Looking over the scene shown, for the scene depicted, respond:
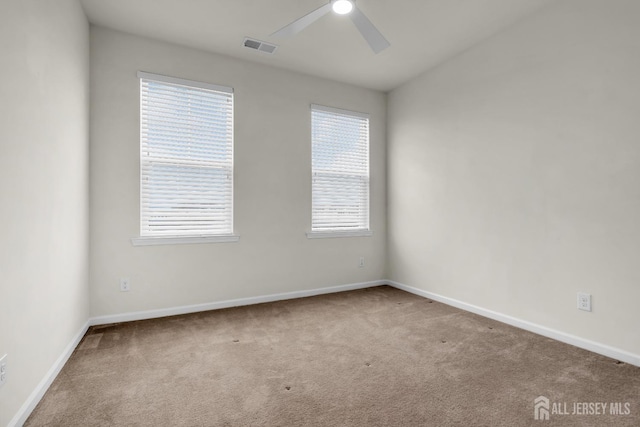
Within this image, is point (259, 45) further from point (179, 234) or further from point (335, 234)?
point (335, 234)

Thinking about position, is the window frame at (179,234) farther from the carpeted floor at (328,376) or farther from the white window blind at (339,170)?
the white window blind at (339,170)

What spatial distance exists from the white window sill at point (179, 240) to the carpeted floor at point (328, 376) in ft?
2.51

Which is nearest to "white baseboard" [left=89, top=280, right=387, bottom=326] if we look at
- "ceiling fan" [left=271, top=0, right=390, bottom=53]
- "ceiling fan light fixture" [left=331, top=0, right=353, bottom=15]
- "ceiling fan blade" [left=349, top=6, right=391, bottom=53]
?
"ceiling fan" [left=271, top=0, right=390, bottom=53]

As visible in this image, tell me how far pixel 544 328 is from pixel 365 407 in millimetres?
1977

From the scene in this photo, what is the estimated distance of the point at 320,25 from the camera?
120 inches

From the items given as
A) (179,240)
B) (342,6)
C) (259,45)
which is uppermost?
(259,45)

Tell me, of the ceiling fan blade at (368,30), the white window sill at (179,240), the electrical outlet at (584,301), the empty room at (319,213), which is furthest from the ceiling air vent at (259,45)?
the electrical outlet at (584,301)

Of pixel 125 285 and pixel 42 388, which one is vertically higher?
pixel 125 285

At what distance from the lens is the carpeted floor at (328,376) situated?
1.72 m

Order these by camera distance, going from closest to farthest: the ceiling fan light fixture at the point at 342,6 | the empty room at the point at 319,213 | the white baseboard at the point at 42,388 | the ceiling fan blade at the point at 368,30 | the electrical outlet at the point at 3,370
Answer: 1. the electrical outlet at the point at 3,370
2. the white baseboard at the point at 42,388
3. the empty room at the point at 319,213
4. the ceiling fan blade at the point at 368,30
5. the ceiling fan light fixture at the point at 342,6

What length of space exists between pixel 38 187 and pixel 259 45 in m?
2.41

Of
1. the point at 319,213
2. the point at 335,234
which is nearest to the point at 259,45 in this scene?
the point at 319,213

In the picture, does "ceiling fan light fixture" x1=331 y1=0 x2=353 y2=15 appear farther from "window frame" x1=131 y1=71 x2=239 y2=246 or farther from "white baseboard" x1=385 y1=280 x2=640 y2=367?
"white baseboard" x1=385 y1=280 x2=640 y2=367

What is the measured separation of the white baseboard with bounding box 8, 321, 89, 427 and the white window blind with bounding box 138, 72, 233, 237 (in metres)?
1.17
